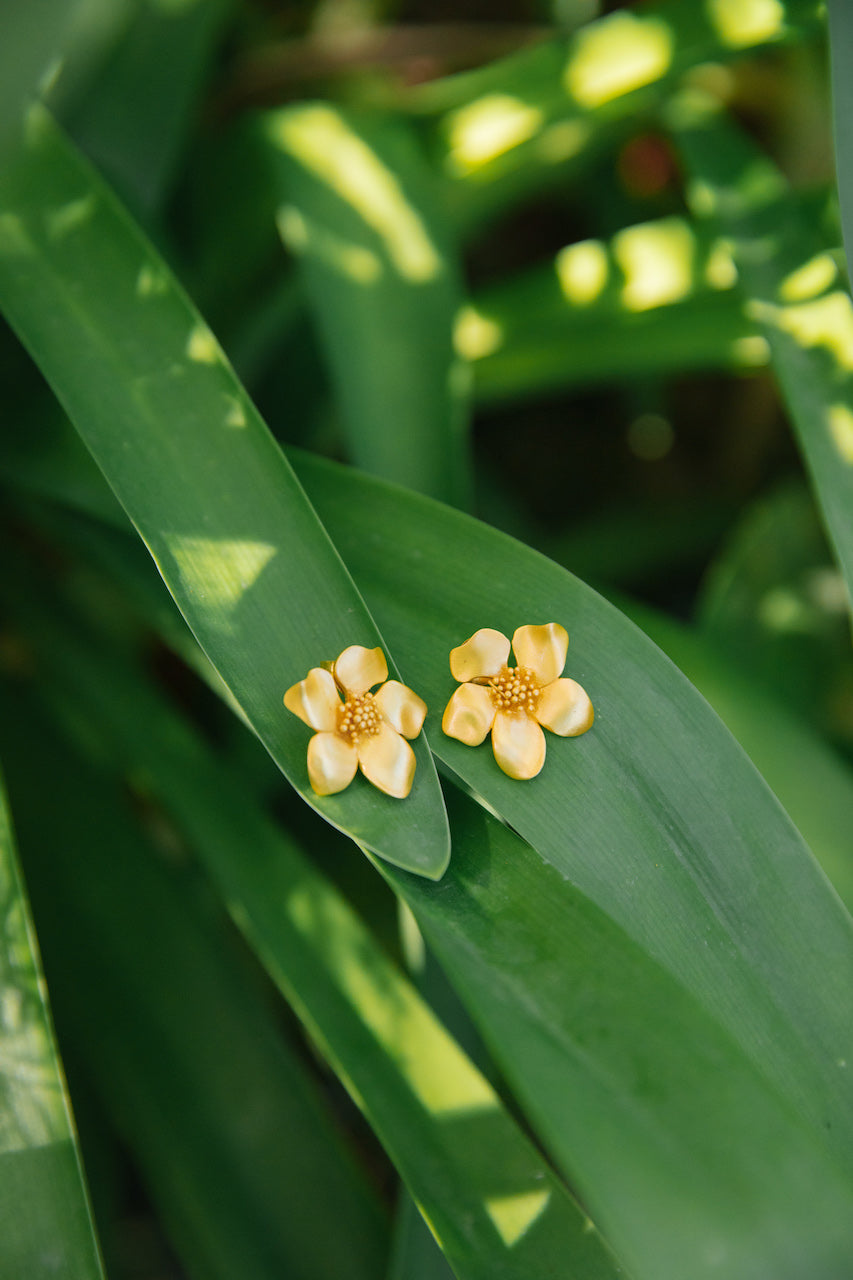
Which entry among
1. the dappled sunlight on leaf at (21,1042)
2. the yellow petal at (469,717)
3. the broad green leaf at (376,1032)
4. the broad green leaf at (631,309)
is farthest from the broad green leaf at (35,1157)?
the broad green leaf at (631,309)

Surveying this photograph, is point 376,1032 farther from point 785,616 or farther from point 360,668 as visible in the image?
point 785,616

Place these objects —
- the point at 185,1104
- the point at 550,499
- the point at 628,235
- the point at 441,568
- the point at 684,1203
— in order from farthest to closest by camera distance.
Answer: the point at 550,499 < the point at 628,235 < the point at 185,1104 < the point at 441,568 < the point at 684,1203

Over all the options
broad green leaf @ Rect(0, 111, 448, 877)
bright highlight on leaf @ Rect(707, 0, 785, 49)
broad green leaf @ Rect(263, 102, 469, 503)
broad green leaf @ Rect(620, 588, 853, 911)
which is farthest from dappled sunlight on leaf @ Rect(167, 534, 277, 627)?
bright highlight on leaf @ Rect(707, 0, 785, 49)

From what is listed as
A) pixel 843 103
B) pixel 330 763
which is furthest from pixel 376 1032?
pixel 843 103

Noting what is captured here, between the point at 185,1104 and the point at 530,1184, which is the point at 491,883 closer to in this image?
the point at 530,1184

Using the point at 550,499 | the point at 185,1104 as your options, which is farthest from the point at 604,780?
the point at 550,499

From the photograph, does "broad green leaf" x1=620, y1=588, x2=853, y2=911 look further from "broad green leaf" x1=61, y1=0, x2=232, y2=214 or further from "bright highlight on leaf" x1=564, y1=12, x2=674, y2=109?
"broad green leaf" x1=61, y1=0, x2=232, y2=214

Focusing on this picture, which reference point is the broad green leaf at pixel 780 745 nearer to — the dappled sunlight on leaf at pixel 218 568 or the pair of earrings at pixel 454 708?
the pair of earrings at pixel 454 708
